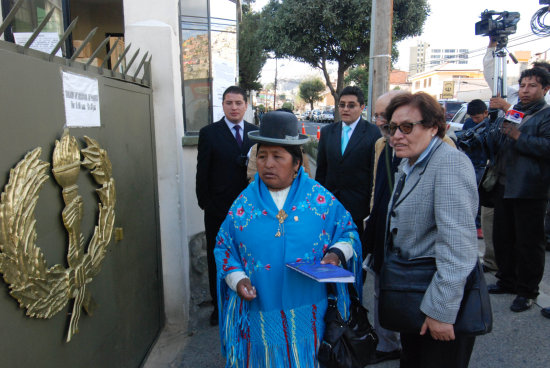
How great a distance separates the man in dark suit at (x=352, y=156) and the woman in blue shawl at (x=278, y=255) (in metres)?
1.56

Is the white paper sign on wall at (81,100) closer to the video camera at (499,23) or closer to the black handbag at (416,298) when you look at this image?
the black handbag at (416,298)

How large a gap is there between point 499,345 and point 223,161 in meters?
2.69

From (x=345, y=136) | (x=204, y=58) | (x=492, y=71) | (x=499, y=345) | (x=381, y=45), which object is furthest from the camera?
(x=381, y=45)

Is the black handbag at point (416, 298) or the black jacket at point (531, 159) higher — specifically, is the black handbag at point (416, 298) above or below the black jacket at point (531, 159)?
below

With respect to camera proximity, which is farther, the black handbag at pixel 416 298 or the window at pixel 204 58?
the window at pixel 204 58

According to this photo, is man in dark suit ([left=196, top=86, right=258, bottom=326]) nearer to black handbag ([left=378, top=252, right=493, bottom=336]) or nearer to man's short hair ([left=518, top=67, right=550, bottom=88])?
black handbag ([left=378, top=252, right=493, bottom=336])

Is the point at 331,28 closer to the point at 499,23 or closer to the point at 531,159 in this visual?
the point at 499,23

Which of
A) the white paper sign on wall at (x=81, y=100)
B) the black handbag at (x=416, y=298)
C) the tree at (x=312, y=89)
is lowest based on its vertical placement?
the black handbag at (x=416, y=298)

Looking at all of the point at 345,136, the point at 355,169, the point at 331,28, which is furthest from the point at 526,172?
the point at 331,28

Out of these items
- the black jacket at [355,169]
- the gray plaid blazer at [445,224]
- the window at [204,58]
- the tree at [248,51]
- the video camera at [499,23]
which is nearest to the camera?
the gray plaid blazer at [445,224]

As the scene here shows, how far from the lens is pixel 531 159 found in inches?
136

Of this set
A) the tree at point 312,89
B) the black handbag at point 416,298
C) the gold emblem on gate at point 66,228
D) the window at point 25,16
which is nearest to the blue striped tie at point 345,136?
the black handbag at point 416,298

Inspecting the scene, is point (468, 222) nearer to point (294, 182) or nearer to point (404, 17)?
point (294, 182)

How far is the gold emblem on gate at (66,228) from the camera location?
54.9 inches
